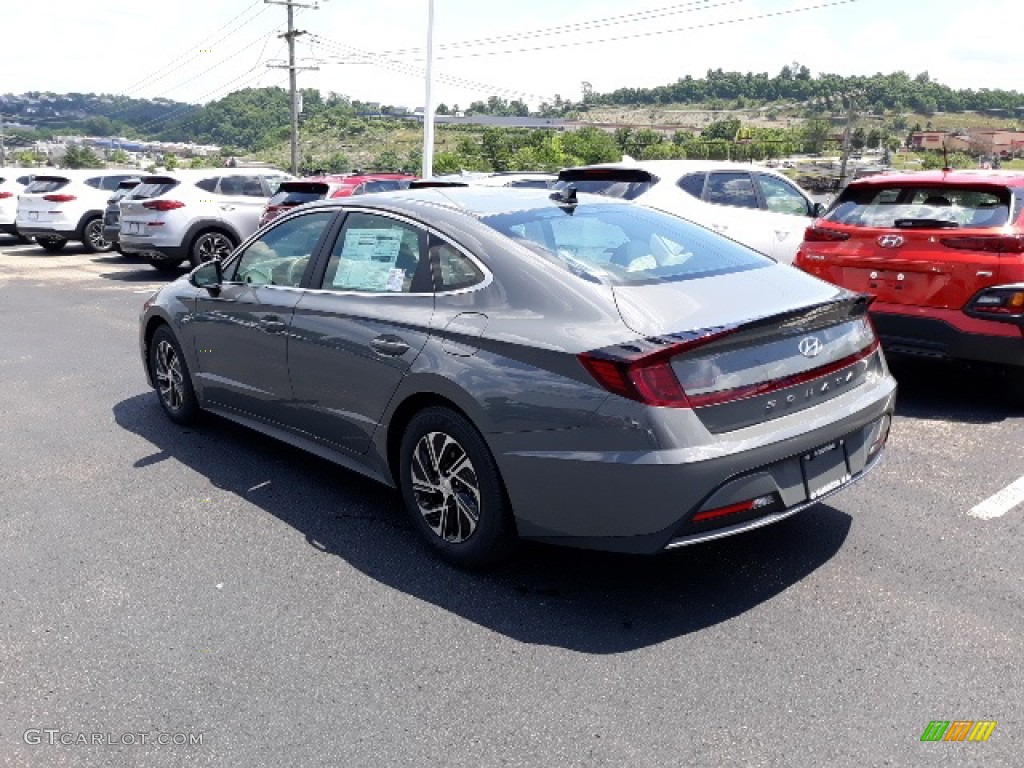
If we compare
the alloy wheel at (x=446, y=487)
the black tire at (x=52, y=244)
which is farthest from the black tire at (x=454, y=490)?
the black tire at (x=52, y=244)

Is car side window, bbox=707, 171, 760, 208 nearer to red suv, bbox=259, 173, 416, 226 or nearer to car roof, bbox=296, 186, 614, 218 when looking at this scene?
car roof, bbox=296, 186, 614, 218

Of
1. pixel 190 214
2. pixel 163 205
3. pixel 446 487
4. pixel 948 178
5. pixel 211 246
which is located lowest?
pixel 211 246

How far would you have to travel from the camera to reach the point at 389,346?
390 centimetres

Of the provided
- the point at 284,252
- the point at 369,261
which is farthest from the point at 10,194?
the point at 369,261

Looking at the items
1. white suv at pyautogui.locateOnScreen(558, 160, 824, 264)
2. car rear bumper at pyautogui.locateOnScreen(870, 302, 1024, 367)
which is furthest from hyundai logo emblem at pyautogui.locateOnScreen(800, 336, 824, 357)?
white suv at pyautogui.locateOnScreen(558, 160, 824, 264)

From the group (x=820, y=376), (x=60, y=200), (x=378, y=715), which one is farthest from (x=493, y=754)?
(x=60, y=200)

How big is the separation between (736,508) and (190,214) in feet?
41.8

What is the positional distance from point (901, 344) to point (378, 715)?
4.53 meters

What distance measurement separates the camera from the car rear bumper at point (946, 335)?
18.3ft

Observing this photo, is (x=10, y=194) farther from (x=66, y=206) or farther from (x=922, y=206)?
(x=922, y=206)

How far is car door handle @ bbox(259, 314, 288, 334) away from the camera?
4586 mm

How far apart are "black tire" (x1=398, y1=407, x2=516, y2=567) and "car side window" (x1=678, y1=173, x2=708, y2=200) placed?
5.88 m

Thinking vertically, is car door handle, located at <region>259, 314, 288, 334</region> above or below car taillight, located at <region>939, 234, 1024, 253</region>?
below

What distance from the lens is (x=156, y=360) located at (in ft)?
19.8
